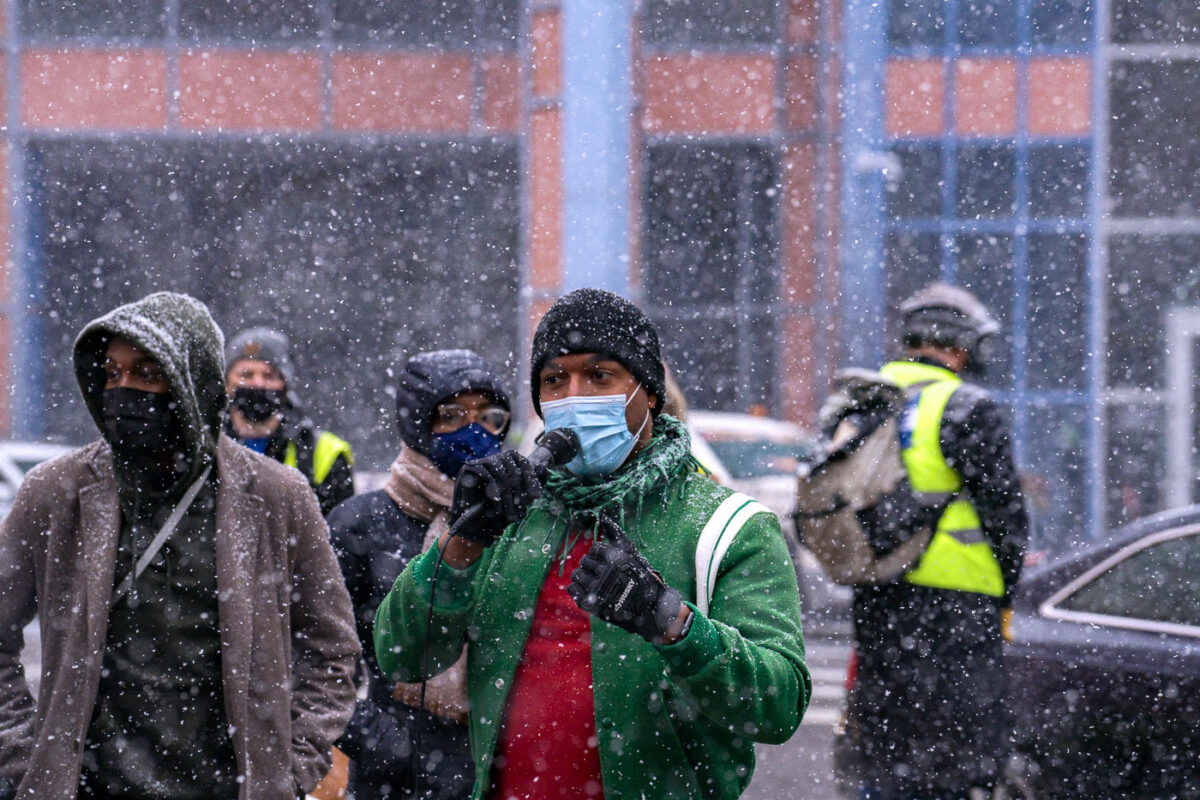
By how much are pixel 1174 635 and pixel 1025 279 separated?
1260 centimetres

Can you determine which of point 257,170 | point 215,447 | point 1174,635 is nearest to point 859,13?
point 257,170

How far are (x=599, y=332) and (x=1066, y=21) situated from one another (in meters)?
16.4

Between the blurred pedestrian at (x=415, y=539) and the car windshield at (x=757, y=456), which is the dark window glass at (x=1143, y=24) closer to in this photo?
the car windshield at (x=757, y=456)

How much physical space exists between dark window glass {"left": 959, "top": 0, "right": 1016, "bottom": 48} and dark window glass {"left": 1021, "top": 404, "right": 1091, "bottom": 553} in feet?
14.7

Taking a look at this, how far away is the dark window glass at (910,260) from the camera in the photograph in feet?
57.3

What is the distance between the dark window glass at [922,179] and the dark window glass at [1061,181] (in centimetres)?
114

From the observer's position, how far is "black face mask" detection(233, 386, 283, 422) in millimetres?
5465

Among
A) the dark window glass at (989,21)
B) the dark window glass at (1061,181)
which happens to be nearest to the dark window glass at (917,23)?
the dark window glass at (989,21)

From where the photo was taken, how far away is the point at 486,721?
246 cm

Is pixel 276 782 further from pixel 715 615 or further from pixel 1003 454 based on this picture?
pixel 1003 454

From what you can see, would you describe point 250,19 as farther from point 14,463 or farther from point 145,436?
point 145,436

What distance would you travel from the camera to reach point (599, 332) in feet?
8.33

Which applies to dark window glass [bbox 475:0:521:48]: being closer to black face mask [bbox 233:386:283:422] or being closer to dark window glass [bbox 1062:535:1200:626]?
black face mask [bbox 233:386:283:422]

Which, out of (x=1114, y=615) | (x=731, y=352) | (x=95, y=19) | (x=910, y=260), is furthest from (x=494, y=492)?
(x=95, y=19)
